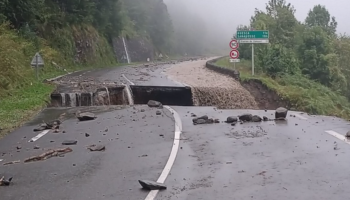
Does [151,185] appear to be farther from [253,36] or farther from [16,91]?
[253,36]

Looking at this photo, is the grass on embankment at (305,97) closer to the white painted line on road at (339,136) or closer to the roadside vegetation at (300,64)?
the roadside vegetation at (300,64)

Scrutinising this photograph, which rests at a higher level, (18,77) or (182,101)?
(18,77)

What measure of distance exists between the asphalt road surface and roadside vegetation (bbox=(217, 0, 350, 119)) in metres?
11.9

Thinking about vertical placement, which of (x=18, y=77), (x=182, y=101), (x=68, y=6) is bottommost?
(x=182, y=101)

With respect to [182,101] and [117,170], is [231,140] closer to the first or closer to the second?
[117,170]

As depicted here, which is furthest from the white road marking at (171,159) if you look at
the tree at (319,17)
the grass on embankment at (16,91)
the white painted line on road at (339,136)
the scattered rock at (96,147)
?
the tree at (319,17)

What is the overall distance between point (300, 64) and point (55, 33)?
63.7ft

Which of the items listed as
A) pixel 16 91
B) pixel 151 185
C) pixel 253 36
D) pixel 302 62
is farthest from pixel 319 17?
pixel 151 185

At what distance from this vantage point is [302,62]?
36094 millimetres

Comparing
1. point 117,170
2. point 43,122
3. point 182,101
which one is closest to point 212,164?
point 117,170

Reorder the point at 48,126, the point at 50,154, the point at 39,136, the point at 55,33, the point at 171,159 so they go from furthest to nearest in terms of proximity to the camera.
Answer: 1. the point at 55,33
2. the point at 48,126
3. the point at 39,136
4. the point at 50,154
5. the point at 171,159

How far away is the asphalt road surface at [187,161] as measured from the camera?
6.41m

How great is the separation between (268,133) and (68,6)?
37175 millimetres

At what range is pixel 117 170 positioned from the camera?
7.70m
